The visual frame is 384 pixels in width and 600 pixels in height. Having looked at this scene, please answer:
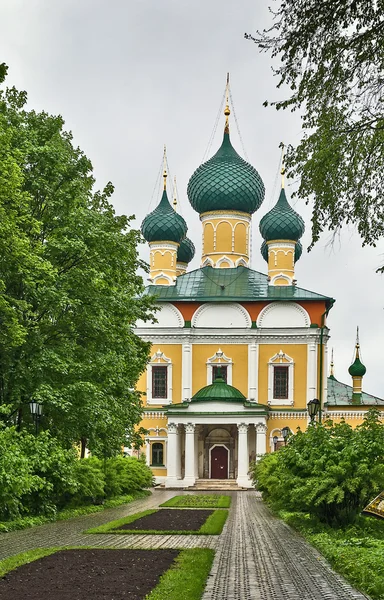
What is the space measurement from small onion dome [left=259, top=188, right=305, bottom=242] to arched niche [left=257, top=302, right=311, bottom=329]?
4.11m

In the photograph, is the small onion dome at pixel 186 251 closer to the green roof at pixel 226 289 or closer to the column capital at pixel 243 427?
the green roof at pixel 226 289

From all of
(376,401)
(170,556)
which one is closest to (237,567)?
(170,556)

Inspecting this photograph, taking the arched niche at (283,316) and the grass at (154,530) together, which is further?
the arched niche at (283,316)

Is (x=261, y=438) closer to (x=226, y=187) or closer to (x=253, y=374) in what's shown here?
(x=253, y=374)

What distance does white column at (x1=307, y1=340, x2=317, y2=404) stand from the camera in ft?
135

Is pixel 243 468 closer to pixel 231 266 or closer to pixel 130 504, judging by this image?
pixel 231 266

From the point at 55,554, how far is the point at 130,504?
45.5ft

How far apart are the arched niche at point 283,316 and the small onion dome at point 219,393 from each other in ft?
12.4

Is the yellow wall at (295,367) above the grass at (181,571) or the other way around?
above

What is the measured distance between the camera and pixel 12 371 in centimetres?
1914

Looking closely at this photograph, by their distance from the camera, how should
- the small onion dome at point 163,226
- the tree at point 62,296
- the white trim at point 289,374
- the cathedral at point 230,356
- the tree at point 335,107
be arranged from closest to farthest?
the tree at point 335,107, the tree at point 62,296, the cathedral at point 230,356, the white trim at point 289,374, the small onion dome at point 163,226

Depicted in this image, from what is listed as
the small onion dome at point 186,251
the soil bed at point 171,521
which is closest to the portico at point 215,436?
the small onion dome at point 186,251

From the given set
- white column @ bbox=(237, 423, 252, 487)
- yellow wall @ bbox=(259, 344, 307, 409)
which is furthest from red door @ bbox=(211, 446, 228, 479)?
yellow wall @ bbox=(259, 344, 307, 409)

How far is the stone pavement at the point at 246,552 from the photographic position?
9172 mm
